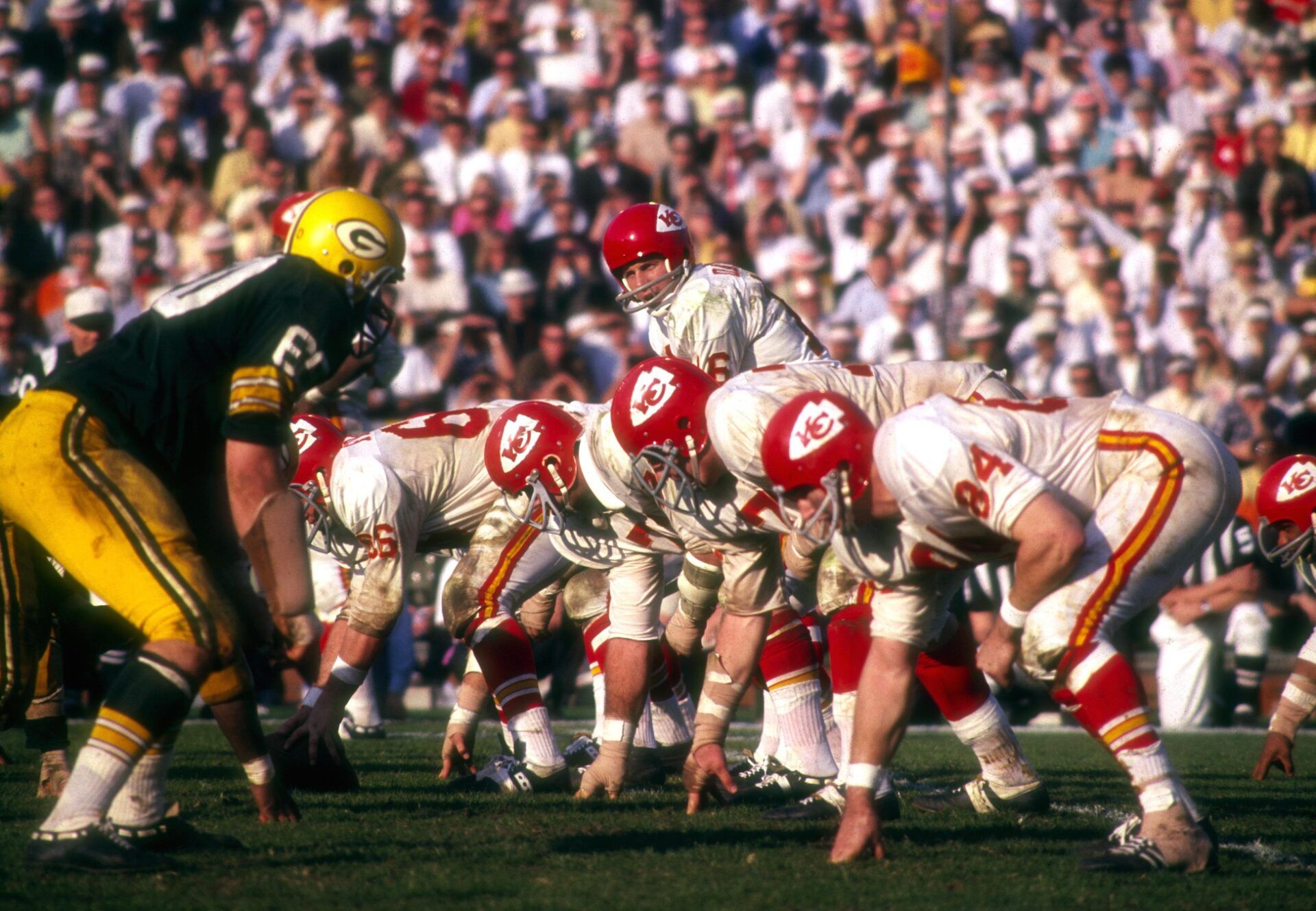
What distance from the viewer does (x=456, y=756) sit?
6.97m

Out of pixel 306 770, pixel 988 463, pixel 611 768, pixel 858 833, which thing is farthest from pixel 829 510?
pixel 306 770

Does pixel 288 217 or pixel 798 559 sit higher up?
pixel 288 217

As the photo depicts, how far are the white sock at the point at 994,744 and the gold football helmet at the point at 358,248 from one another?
253cm

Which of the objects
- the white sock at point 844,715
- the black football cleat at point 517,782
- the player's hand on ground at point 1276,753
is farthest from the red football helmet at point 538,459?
the player's hand on ground at point 1276,753

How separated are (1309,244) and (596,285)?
5785 mm

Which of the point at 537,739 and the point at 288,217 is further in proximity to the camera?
the point at 537,739

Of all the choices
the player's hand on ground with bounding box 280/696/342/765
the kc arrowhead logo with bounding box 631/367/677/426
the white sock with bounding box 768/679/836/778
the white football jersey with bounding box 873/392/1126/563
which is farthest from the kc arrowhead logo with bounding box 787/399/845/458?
the player's hand on ground with bounding box 280/696/342/765

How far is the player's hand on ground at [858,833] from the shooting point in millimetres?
4758

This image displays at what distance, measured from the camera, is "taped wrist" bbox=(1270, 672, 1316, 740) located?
671 centimetres

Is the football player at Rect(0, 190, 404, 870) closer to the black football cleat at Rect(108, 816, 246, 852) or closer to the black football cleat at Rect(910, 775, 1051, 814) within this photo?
the black football cleat at Rect(108, 816, 246, 852)

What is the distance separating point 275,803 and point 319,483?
189cm

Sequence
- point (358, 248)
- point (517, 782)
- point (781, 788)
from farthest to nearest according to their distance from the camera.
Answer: point (517, 782) < point (781, 788) < point (358, 248)

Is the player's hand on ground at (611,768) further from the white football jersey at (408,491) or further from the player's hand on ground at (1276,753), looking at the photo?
the player's hand on ground at (1276,753)

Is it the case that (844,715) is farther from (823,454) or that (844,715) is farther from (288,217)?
(288,217)
